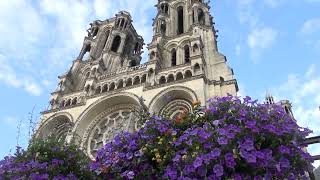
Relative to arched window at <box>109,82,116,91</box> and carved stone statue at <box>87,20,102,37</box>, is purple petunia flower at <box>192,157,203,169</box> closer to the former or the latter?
arched window at <box>109,82,116,91</box>

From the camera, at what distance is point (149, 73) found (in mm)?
20156

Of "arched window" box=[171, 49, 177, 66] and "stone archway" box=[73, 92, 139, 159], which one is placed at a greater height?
"arched window" box=[171, 49, 177, 66]

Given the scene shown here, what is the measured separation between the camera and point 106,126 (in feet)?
66.3

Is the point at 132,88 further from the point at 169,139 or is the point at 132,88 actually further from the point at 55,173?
the point at 169,139

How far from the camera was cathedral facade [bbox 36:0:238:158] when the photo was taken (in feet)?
60.0

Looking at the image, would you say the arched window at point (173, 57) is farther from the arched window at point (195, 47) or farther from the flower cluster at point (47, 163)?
the flower cluster at point (47, 163)

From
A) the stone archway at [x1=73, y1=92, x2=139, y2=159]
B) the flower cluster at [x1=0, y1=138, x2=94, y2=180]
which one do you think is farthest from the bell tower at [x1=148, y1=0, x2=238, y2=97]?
the flower cluster at [x1=0, y1=138, x2=94, y2=180]

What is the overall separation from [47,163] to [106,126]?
12.5 m

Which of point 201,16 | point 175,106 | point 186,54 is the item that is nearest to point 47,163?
point 175,106

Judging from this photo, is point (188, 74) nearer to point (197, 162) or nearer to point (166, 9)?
point (166, 9)

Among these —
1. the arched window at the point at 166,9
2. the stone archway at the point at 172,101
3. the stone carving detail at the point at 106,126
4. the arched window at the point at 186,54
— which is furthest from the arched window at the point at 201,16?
the stone carving detail at the point at 106,126

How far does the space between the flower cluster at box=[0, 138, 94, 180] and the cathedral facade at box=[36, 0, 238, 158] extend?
7475 millimetres

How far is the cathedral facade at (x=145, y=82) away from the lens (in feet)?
60.0

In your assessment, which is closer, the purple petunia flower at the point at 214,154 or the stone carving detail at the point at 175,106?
the purple petunia flower at the point at 214,154
